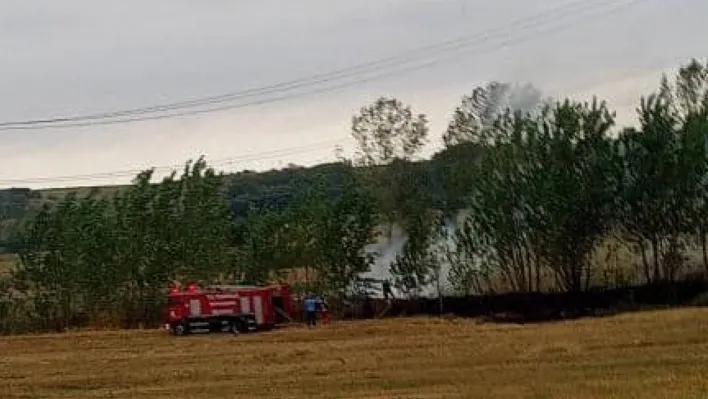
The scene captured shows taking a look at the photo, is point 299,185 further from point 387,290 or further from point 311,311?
point 311,311

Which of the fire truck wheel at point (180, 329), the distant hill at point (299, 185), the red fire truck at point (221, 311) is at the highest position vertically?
the distant hill at point (299, 185)

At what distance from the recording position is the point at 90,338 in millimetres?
48719

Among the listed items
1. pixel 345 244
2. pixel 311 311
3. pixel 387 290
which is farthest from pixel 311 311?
pixel 345 244

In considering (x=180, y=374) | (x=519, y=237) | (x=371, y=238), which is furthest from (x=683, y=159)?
(x=180, y=374)

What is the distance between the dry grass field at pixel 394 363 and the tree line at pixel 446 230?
30.4 feet

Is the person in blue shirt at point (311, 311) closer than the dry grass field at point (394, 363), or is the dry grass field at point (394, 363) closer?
the dry grass field at point (394, 363)

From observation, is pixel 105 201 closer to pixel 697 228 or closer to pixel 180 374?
pixel 697 228

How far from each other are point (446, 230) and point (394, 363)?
2682 centimetres

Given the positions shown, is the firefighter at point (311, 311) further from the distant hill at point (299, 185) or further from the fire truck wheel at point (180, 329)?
the distant hill at point (299, 185)

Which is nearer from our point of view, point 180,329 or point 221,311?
point 221,311

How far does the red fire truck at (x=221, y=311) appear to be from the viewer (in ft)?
163

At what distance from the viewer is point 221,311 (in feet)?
164

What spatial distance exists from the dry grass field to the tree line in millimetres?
9263

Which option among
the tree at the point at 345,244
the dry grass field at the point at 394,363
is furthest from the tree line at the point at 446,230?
the dry grass field at the point at 394,363
